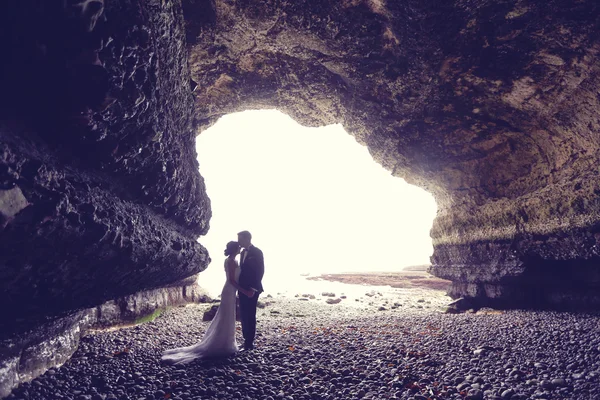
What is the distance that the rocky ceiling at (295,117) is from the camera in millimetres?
2955

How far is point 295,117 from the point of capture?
12.6 metres

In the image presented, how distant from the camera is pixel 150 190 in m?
5.56

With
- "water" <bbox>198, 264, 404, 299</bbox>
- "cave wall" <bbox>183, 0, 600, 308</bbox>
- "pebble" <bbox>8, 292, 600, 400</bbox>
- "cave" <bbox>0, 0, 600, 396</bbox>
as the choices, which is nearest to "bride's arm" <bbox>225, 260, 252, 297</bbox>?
"pebble" <bbox>8, 292, 600, 400</bbox>

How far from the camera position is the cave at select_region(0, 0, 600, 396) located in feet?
9.74

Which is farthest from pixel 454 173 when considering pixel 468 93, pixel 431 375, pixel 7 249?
pixel 7 249

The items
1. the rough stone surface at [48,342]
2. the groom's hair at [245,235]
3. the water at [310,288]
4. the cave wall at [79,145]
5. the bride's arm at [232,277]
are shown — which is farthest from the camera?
the water at [310,288]

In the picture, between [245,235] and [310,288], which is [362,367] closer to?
[245,235]

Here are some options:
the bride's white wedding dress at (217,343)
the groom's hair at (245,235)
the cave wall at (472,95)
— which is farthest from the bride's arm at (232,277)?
the cave wall at (472,95)

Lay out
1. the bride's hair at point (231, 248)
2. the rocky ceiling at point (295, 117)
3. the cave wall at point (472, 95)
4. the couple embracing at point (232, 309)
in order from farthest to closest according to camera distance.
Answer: the cave wall at point (472, 95) → the bride's hair at point (231, 248) → the couple embracing at point (232, 309) → the rocky ceiling at point (295, 117)

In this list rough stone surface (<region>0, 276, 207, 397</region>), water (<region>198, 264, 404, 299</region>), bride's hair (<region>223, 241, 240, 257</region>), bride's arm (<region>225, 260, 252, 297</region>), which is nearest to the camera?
rough stone surface (<region>0, 276, 207, 397</region>)

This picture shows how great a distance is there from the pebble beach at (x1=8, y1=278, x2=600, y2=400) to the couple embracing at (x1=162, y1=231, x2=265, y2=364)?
8.3 inches

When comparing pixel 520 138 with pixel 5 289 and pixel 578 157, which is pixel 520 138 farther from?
pixel 5 289

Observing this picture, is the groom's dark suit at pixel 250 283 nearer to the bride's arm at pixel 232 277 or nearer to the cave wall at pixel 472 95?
the bride's arm at pixel 232 277

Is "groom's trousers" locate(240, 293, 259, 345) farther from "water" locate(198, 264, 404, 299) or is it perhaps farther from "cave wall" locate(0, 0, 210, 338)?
"water" locate(198, 264, 404, 299)
